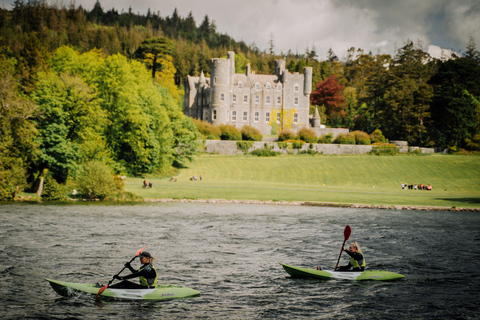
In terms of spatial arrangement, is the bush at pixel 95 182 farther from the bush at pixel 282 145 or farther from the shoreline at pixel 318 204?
the bush at pixel 282 145

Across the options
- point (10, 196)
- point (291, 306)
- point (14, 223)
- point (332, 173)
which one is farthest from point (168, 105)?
point (291, 306)

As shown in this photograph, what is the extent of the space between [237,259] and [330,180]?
1529 inches

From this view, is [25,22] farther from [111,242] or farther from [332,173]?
[111,242]

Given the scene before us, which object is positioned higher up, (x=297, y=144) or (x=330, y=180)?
(x=297, y=144)

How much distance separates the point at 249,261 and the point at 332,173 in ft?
137

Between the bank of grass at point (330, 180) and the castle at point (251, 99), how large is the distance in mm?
24813

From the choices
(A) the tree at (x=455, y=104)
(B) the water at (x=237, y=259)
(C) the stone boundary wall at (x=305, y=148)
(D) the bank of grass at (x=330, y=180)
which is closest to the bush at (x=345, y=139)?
(C) the stone boundary wall at (x=305, y=148)

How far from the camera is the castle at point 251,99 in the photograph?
88062 mm

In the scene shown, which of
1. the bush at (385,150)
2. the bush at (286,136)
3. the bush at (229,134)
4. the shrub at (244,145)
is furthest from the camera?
the bush at (286,136)

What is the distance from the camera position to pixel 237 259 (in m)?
18.5

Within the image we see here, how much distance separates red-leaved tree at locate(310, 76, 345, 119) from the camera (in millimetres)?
106062

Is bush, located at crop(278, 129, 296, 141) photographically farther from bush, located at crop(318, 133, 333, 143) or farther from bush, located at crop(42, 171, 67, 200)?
bush, located at crop(42, 171, 67, 200)

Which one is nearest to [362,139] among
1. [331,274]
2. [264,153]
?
[264,153]

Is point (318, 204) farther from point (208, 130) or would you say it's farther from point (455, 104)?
point (455, 104)
